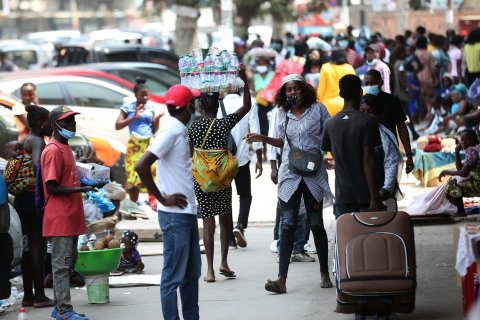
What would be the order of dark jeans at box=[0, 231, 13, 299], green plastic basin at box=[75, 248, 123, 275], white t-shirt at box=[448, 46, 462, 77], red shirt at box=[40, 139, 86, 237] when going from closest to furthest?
red shirt at box=[40, 139, 86, 237] < dark jeans at box=[0, 231, 13, 299] < green plastic basin at box=[75, 248, 123, 275] < white t-shirt at box=[448, 46, 462, 77]

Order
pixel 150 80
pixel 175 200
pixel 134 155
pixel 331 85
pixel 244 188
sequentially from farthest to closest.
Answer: pixel 150 80 < pixel 331 85 < pixel 134 155 < pixel 244 188 < pixel 175 200

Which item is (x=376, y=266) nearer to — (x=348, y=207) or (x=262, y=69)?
(x=348, y=207)

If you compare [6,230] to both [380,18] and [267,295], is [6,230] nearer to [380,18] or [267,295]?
[267,295]

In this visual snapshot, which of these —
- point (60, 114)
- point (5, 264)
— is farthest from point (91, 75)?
point (60, 114)

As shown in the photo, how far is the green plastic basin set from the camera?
29.9 ft

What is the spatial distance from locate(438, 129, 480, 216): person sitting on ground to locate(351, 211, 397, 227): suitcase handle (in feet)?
13.1

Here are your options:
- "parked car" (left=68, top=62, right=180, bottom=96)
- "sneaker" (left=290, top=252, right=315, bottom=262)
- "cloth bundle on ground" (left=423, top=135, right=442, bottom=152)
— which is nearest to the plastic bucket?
"sneaker" (left=290, top=252, right=315, bottom=262)

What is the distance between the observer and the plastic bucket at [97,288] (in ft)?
30.6

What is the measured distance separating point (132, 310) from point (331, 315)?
164 centimetres

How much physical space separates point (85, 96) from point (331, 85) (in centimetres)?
385

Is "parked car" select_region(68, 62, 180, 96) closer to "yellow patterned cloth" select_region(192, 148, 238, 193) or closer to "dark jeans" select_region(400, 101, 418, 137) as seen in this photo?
"dark jeans" select_region(400, 101, 418, 137)

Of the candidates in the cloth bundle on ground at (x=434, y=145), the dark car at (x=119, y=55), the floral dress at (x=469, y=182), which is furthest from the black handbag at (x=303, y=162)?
the dark car at (x=119, y=55)

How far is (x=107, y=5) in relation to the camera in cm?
8762

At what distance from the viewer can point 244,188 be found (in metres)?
11.6
